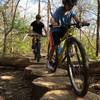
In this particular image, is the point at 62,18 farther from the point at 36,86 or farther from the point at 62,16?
the point at 36,86

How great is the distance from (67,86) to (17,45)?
16231 millimetres

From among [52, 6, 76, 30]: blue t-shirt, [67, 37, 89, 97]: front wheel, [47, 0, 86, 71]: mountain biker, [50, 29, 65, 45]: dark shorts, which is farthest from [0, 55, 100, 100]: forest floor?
[52, 6, 76, 30]: blue t-shirt

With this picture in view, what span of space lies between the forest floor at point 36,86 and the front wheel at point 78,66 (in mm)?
265

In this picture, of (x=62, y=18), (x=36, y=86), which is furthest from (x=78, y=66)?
(x=36, y=86)

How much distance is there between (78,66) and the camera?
216 inches

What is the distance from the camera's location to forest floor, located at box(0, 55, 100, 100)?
5910 millimetres

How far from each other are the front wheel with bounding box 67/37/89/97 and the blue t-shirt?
1.87 feet

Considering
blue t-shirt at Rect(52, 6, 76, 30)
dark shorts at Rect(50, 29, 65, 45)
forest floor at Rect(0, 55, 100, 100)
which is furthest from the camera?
dark shorts at Rect(50, 29, 65, 45)

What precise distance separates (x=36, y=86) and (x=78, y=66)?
1.56 m

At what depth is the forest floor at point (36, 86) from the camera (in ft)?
19.4

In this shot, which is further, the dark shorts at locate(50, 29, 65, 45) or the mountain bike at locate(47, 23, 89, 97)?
the dark shorts at locate(50, 29, 65, 45)

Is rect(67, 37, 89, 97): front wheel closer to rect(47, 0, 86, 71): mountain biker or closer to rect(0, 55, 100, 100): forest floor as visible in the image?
rect(0, 55, 100, 100): forest floor

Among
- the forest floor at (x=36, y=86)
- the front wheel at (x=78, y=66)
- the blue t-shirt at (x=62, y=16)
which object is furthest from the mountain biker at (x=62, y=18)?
the forest floor at (x=36, y=86)

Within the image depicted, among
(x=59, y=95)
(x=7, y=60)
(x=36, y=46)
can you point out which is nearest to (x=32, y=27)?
(x=36, y=46)
